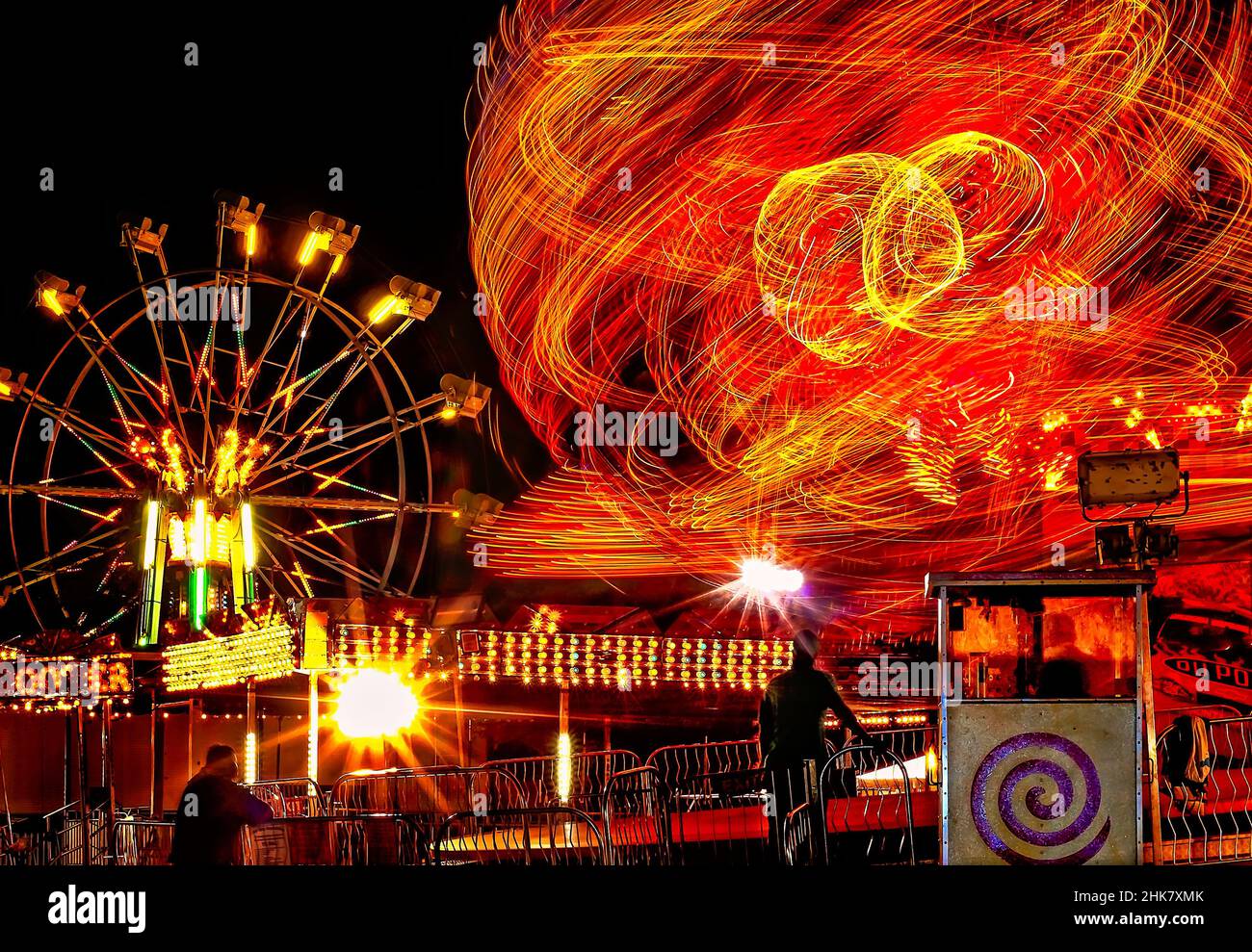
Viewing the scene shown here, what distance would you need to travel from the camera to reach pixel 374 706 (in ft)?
68.6

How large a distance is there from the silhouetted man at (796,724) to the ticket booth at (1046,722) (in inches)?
79.7

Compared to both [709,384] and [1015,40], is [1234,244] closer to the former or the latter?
[1015,40]

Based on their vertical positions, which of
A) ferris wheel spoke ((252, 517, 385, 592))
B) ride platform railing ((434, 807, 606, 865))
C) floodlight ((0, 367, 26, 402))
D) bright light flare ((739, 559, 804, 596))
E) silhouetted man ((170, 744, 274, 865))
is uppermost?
floodlight ((0, 367, 26, 402))

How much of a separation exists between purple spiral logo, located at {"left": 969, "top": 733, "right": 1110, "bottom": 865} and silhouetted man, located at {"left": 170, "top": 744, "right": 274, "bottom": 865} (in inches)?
207

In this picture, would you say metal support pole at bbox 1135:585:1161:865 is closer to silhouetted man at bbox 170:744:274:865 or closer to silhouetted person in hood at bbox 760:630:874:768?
silhouetted person in hood at bbox 760:630:874:768

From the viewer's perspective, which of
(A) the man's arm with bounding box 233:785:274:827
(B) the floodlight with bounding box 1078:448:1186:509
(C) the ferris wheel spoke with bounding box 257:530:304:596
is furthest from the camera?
(C) the ferris wheel spoke with bounding box 257:530:304:596

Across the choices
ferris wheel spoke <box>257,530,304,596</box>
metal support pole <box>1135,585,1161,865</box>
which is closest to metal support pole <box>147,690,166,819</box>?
ferris wheel spoke <box>257,530,304,596</box>

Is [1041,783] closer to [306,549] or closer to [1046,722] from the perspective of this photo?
[1046,722]

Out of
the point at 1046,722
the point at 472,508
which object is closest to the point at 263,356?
the point at 472,508

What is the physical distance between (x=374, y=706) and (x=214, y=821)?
10.3 m

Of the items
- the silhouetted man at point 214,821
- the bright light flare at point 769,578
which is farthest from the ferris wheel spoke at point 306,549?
the silhouetted man at point 214,821

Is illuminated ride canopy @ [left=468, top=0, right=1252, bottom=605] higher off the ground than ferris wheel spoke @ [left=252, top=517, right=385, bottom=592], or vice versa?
illuminated ride canopy @ [left=468, top=0, right=1252, bottom=605]

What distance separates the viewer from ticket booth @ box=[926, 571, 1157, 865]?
8914mm
